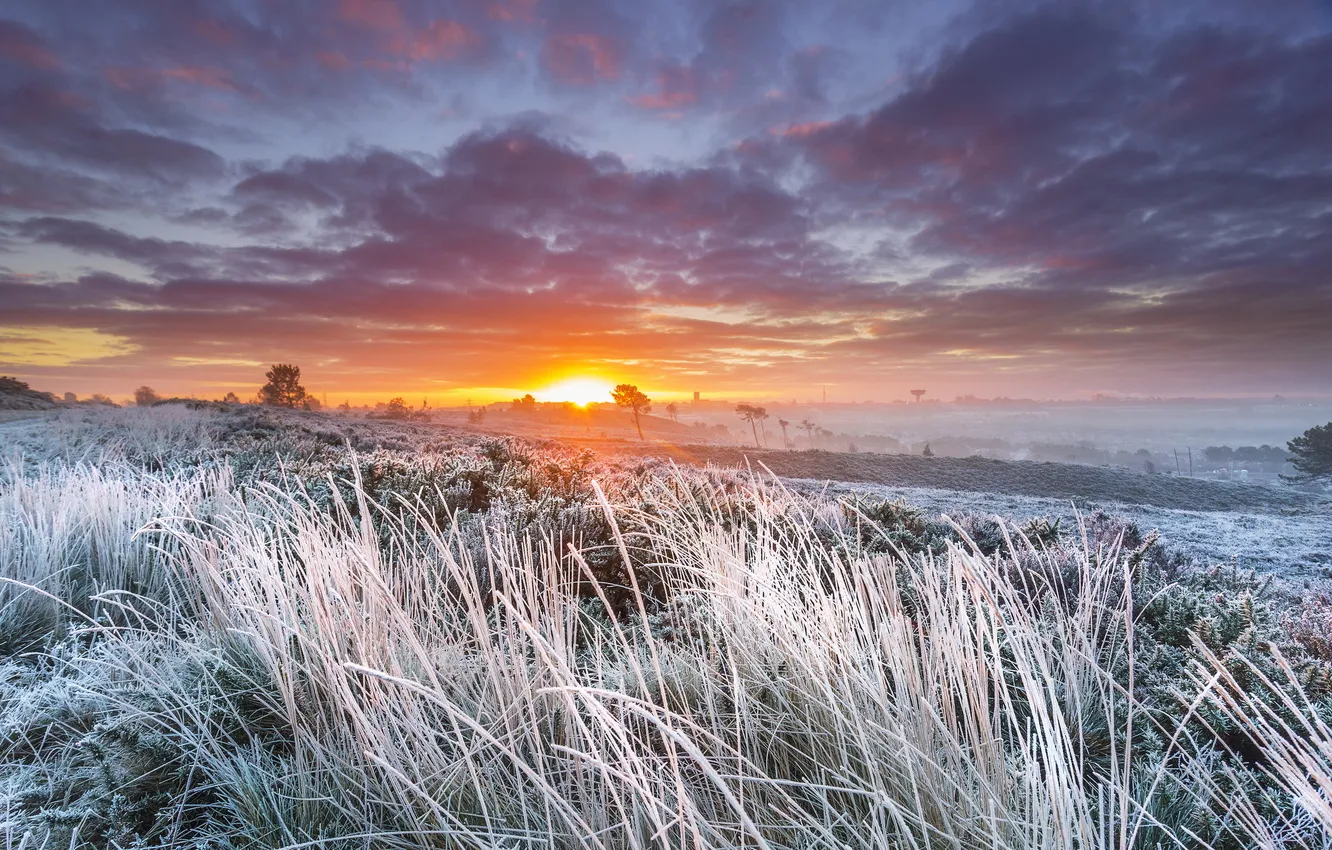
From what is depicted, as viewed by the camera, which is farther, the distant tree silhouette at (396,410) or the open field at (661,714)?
the distant tree silhouette at (396,410)

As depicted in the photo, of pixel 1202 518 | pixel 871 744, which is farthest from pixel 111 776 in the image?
pixel 1202 518

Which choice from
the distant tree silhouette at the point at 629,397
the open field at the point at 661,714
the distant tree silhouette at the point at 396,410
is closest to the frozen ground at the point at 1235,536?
the open field at the point at 661,714

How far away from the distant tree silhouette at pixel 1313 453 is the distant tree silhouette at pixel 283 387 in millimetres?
79352

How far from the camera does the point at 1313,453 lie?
50062 millimetres

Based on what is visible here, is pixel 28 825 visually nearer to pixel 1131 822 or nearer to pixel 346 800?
pixel 346 800

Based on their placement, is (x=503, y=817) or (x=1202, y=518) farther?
(x=1202, y=518)

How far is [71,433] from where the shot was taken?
15.3 m

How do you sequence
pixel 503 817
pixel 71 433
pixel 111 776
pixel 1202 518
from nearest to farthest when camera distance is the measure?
pixel 503 817 < pixel 111 776 < pixel 1202 518 < pixel 71 433

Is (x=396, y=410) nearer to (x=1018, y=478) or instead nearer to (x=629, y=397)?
(x=629, y=397)

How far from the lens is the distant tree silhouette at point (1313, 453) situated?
4856 cm

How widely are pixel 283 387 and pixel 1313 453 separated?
275 ft

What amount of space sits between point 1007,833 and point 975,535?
5393 millimetres

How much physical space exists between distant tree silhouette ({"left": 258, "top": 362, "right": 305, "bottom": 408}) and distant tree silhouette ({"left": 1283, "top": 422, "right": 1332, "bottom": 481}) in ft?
260

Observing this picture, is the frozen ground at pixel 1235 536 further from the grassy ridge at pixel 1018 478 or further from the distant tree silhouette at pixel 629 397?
the distant tree silhouette at pixel 629 397
